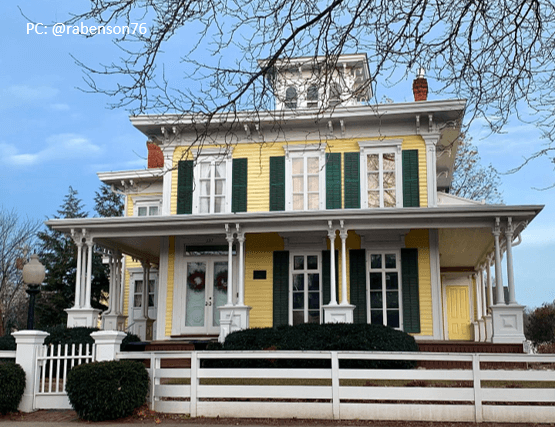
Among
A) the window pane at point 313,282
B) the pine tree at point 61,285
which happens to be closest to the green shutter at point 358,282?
the window pane at point 313,282

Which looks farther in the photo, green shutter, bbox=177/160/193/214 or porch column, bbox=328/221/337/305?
green shutter, bbox=177/160/193/214

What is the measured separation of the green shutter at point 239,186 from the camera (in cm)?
1773

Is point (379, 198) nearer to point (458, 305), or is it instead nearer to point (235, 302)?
point (235, 302)

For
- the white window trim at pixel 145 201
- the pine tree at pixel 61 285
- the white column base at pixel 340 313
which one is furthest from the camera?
the pine tree at pixel 61 285

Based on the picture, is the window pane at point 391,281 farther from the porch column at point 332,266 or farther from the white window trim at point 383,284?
the porch column at point 332,266

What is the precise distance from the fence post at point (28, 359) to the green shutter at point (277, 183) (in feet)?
28.6

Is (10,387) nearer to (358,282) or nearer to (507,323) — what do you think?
(358,282)

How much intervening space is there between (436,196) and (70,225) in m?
9.45

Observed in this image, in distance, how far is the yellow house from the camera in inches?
615

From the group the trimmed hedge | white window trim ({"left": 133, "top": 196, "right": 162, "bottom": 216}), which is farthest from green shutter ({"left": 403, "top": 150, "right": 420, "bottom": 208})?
white window trim ({"left": 133, "top": 196, "right": 162, "bottom": 216})

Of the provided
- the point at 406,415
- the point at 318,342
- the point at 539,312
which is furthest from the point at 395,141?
the point at 539,312

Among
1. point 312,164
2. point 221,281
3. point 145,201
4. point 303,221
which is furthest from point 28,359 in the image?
point 145,201

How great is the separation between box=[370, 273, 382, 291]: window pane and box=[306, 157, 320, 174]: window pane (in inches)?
131

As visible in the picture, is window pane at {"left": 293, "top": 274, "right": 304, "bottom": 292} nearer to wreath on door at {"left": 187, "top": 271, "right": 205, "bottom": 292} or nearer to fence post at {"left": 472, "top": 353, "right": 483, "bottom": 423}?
wreath on door at {"left": 187, "top": 271, "right": 205, "bottom": 292}
